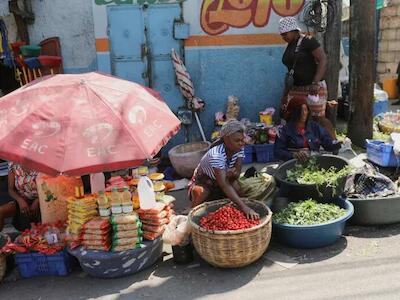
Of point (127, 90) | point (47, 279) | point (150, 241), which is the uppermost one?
point (127, 90)

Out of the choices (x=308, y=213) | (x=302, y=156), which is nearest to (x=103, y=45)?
(x=302, y=156)

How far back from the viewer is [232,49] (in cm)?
763

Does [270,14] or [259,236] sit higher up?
[270,14]

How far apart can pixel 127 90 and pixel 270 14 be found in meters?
3.88

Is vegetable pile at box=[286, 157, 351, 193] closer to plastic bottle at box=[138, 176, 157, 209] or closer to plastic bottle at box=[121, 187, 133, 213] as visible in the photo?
plastic bottle at box=[138, 176, 157, 209]

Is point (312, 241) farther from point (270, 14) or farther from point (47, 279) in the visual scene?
point (270, 14)

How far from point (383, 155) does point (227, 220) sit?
306cm

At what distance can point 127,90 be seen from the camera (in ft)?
14.8

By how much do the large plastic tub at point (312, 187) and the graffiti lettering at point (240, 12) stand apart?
2981mm

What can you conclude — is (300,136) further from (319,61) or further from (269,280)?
(269,280)

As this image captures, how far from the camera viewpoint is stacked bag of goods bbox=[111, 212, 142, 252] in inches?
175

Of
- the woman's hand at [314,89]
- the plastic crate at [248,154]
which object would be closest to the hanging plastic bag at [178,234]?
the plastic crate at [248,154]

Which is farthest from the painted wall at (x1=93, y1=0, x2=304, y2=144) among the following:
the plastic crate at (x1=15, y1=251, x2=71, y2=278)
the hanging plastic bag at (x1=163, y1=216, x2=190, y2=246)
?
the plastic crate at (x1=15, y1=251, x2=71, y2=278)

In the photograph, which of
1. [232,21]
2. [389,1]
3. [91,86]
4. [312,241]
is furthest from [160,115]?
[389,1]
